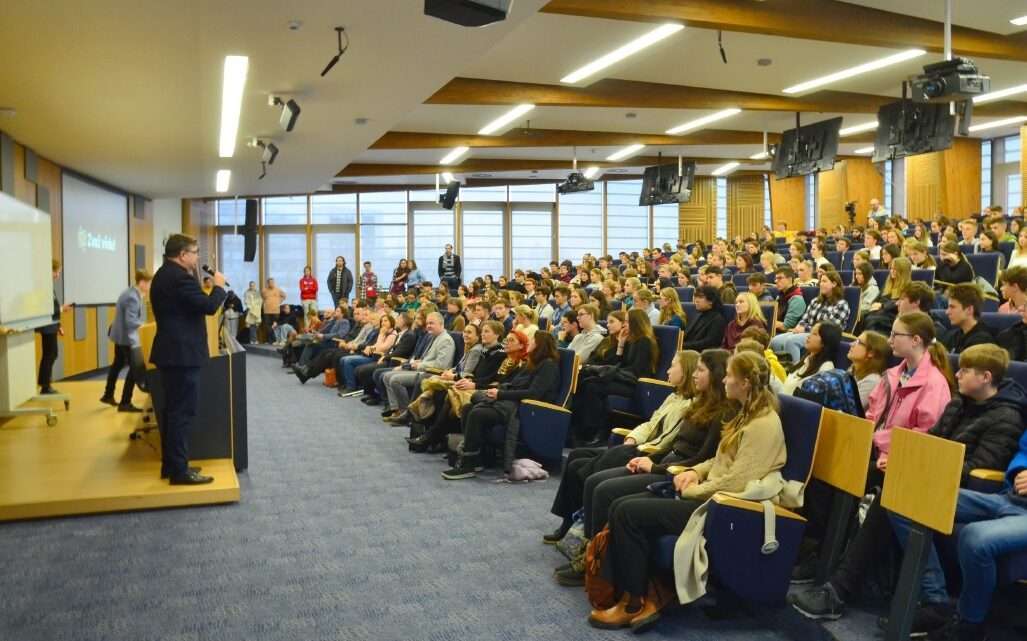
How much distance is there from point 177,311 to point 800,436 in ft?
10.9

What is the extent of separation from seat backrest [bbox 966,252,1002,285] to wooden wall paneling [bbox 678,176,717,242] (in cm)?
1147

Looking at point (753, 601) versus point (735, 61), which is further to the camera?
point (735, 61)

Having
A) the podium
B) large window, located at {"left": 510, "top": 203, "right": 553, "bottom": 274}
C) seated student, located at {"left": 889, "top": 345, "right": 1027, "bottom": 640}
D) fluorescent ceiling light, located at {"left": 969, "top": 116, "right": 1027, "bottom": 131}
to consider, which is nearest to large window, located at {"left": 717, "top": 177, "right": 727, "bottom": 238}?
large window, located at {"left": 510, "top": 203, "right": 553, "bottom": 274}

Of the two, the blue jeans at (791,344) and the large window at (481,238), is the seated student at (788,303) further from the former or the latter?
the large window at (481,238)

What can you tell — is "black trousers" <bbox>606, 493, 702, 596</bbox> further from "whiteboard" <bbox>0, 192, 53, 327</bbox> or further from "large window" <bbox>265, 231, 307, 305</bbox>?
"large window" <bbox>265, 231, 307, 305</bbox>

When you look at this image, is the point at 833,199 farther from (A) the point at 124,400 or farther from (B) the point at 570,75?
Answer: (A) the point at 124,400

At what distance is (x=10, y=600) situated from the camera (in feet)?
11.0

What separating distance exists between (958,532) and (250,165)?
10.8m

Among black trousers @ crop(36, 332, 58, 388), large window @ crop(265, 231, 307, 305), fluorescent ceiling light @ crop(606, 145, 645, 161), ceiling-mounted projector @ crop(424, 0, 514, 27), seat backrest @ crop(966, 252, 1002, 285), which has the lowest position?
black trousers @ crop(36, 332, 58, 388)

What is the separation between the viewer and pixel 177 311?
4.70 meters

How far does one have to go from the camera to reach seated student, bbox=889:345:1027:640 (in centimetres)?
266

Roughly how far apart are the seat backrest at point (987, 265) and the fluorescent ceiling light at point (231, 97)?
603 centimetres

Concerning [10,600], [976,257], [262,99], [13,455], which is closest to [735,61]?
[976,257]

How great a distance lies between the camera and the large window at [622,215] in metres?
18.6
